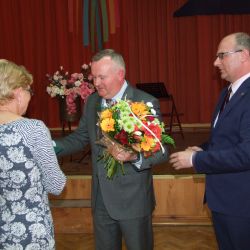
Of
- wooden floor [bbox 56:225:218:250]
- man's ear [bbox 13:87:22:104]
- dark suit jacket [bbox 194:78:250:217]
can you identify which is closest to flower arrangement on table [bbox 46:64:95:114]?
wooden floor [bbox 56:225:218:250]

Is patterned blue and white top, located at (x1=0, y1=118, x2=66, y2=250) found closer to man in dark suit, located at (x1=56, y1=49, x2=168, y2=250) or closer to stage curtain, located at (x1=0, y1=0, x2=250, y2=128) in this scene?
man in dark suit, located at (x1=56, y1=49, x2=168, y2=250)

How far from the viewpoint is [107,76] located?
103 inches

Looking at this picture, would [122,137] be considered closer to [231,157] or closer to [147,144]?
[147,144]

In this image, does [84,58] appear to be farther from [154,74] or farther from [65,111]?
[65,111]

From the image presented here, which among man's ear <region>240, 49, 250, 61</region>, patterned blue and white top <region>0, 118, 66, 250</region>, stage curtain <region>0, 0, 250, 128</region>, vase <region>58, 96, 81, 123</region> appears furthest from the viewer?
stage curtain <region>0, 0, 250, 128</region>

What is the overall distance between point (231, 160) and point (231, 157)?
0.02 m

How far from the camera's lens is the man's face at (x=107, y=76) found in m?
2.61

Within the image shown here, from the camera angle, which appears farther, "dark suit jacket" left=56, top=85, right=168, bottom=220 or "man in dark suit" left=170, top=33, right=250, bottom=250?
"dark suit jacket" left=56, top=85, right=168, bottom=220

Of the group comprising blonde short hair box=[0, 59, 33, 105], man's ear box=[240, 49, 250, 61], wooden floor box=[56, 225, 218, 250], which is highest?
man's ear box=[240, 49, 250, 61]

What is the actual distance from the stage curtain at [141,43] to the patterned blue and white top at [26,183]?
23.4 feet

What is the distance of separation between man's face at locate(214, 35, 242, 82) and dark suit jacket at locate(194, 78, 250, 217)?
0.10 meters

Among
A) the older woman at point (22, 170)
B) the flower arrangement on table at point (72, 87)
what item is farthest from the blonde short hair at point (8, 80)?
the flower arrangement on table at point (72, 87)

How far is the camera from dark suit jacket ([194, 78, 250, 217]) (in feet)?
7.43

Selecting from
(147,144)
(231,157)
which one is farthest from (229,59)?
(147,144)
